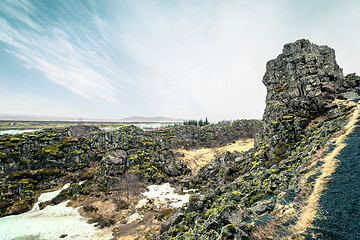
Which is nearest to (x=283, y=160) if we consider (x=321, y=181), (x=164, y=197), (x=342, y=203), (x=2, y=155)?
(x=321, y=181)

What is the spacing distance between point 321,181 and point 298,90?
2664cm

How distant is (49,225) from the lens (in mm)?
33344

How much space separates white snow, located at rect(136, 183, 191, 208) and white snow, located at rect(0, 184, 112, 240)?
1373 centimetres

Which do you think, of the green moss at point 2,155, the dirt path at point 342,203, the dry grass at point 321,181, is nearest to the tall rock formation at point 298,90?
the dry grass at point 321,181

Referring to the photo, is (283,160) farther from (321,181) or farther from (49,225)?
(49,225)

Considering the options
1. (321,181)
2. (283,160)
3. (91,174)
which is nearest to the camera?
(321,181)

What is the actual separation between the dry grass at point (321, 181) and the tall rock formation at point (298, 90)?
24.3 ft

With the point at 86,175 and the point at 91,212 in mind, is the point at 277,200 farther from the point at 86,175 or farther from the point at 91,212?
the point at 86,175

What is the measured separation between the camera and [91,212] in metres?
39.8

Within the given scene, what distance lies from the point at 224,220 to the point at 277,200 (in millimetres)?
5792

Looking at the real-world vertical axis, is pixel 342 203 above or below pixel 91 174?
above

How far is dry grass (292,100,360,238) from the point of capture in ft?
34.7

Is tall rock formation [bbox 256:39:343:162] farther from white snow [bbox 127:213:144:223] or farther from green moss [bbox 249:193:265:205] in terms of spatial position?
white snow [bbox 127:213:144:223]

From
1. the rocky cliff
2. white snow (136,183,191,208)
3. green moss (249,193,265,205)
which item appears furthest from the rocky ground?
green moss (249,193,265,205)
